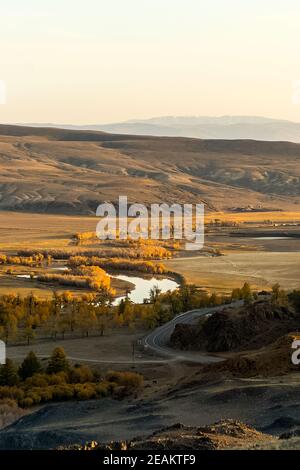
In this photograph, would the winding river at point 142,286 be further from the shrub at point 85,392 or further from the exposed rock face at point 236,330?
the shrub at point 85,392

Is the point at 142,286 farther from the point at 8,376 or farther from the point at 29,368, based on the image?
the point at 8,376

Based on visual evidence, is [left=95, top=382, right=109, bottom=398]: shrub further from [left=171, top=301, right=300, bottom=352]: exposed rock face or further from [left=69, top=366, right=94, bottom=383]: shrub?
[left=171, top=301, right=300, bottom=352]: exposed rock face

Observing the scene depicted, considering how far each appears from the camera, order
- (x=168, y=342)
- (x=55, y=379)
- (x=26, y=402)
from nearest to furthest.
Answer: (x=26, y=402) → (x=55, y=379) → (x=168, y=342)

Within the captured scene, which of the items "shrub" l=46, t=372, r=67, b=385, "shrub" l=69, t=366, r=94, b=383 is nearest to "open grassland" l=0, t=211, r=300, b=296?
"shrub" l=69, t=366, r=94, b=383

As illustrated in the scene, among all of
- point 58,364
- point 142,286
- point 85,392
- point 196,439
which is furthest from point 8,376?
point 142,286

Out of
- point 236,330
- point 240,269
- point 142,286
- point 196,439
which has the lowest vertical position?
point 236,330

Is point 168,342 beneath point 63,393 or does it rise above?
above
